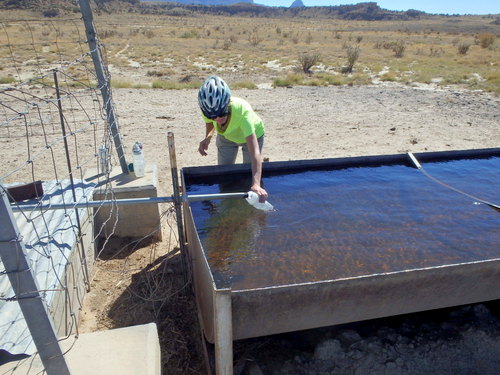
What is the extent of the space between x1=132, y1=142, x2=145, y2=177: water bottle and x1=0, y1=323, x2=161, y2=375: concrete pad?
2.12 metres

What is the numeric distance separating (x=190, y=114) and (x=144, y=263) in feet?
21.8

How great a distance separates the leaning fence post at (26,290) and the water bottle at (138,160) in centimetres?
251

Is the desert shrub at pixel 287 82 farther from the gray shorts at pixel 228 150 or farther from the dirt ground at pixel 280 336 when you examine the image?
the gray shorts at pixel 228 150

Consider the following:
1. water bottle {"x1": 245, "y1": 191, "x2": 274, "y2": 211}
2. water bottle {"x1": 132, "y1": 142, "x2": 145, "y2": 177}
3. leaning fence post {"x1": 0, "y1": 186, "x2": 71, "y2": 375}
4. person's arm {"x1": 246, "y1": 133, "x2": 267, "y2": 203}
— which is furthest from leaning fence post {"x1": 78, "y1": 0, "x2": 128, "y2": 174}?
leaning fence post {"x1": 0, "y1": 186, "x2": 71, "y2": 375}

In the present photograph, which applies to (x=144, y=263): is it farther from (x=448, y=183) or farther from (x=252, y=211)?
(x=448, y=183)

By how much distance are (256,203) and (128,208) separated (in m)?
1.67

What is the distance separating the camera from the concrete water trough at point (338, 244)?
82.5 inches

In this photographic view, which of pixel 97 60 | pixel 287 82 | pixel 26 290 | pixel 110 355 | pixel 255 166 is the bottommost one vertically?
pixel 287 82

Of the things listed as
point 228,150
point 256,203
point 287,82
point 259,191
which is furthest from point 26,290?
point 287,82

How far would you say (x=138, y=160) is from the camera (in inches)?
161

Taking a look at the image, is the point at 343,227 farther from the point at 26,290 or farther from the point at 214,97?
the point at 26,290

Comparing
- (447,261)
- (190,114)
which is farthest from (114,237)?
(190,114)

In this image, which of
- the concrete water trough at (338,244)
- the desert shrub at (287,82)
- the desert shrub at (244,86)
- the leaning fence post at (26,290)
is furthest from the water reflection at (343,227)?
the desert shrub at (287,82)

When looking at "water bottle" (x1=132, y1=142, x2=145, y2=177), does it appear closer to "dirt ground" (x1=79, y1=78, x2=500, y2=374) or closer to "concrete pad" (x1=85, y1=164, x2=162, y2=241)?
"concrete pad" (x1=85, y1=164, x2=162, y2=241)
